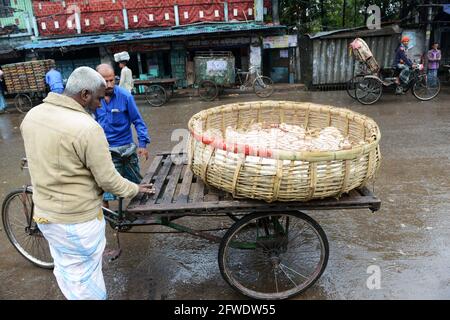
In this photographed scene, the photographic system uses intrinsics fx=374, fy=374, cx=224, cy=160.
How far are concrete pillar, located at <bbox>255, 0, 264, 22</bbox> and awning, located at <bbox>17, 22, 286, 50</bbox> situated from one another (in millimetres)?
372

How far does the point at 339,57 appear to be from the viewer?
13258 millimetres

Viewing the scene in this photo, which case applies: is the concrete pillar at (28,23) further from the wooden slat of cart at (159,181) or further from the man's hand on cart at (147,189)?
the man's hand on cart at (147,189)

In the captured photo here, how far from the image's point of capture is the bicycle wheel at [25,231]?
11.3 ft

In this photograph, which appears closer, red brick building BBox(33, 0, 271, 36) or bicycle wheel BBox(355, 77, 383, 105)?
bicycle wheel BBox(355, 77, 383, 105)

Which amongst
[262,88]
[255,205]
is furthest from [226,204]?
[262,88]

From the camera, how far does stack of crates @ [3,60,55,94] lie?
12203 millimetres

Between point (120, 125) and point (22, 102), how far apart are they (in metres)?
10.7

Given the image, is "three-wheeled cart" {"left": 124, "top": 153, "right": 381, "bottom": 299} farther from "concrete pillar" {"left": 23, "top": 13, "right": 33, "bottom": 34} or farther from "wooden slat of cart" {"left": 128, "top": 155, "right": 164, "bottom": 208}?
"concrete pillar" {"left": 23, "top": 13, "right": 33, "bottom": 34}

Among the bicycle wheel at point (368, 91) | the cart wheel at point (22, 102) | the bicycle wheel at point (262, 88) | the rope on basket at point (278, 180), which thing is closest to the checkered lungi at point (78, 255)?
the rope on basket at point (278, 180)

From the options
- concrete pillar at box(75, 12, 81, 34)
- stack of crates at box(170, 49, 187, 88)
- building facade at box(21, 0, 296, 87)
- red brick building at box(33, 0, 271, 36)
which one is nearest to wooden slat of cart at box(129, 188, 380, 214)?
building facade at box(21, 0, 296, 87)

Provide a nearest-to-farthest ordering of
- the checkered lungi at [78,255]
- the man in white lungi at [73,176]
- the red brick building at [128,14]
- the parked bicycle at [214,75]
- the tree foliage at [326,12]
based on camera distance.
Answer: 1. the man in white lungi at [73,176]
2. the checkered lungi at [78,255]
3. the parked bicycle at [214,75]
4. the red brick building at [128,14]
5. the tree foliage at [326,12]

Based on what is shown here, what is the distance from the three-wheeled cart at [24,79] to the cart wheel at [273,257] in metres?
11.2

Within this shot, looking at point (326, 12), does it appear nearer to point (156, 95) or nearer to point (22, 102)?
point (156, 95)
